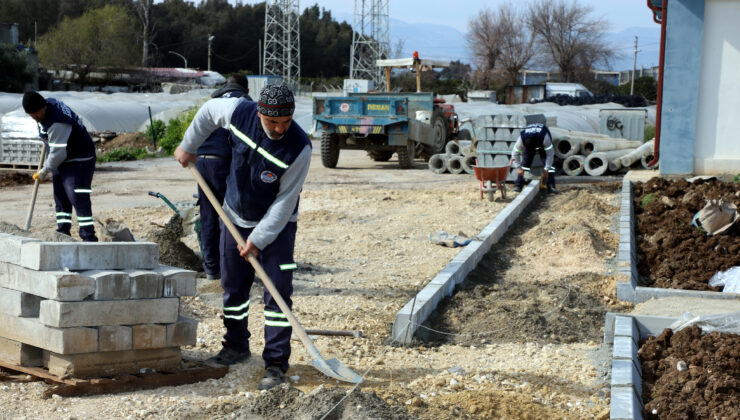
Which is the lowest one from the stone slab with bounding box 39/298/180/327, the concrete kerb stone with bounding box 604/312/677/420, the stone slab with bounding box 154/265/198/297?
the concrete kerb stone with bounding box 604/312/677/420

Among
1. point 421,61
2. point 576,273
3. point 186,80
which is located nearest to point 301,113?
point 421,61

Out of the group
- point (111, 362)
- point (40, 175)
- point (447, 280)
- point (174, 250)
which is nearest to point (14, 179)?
point (40, 175)

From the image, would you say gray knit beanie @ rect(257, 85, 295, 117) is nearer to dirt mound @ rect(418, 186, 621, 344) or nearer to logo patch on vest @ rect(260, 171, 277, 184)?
logo patch on vest @ rect(260, 171, 277, 184)

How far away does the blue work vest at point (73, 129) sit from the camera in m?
7.04

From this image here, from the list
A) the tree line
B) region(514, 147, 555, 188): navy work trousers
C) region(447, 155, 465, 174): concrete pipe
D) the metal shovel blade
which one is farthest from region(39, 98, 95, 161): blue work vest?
the tree line

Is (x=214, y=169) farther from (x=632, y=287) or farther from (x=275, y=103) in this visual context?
(x=632, y=287)

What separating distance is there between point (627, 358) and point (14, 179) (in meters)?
13.4

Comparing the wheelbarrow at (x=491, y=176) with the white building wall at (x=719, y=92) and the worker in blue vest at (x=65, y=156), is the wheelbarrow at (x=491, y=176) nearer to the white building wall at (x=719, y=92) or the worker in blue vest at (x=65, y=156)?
the white building wall at (x=719, y=92)

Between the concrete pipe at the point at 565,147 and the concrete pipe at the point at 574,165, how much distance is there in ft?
0.45

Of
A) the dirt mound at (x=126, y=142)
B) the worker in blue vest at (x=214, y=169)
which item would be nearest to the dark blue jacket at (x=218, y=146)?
the worker in blue vest at (x=214, y=169)

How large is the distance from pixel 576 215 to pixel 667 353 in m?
6.61

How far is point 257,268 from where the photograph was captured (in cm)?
449

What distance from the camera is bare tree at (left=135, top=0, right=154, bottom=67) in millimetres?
66688

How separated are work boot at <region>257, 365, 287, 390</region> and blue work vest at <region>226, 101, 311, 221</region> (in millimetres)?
862
